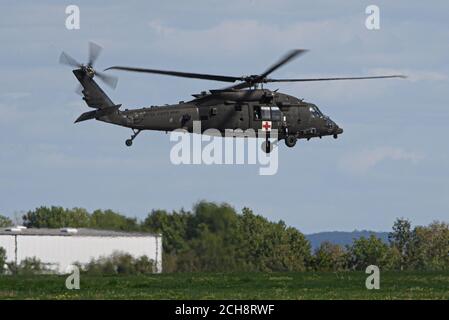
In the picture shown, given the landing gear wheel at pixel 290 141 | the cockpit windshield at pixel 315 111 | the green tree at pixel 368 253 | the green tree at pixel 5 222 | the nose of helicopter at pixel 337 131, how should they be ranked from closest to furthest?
the landing gear wheel at pixel 290 141 → the cockpit windshield at pixel 315 111 → the nose of helicopter at pixel 337 131 → the green tree at pixel 368 253 → the green tree at pixel 5 222

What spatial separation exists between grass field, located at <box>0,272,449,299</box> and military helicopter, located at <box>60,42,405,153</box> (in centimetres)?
783

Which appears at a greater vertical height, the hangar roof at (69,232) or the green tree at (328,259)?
the hangar roof at (69,232)

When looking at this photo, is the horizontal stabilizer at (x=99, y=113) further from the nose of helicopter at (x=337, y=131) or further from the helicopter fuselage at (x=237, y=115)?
the nose of helicopter at (x=337, y=131)

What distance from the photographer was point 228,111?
A: 64.9m

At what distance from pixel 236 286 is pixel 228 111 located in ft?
47.7

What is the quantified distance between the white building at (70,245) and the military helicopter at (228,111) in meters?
4.67

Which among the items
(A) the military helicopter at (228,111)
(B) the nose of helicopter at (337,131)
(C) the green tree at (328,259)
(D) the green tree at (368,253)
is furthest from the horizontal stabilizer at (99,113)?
(D) the green tree at (368,253)

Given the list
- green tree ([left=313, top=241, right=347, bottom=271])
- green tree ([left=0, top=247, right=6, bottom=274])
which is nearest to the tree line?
green tree ([left=313, top=241, right=347, bottom=271])

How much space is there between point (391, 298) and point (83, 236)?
23.2 meters

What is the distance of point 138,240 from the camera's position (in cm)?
5928

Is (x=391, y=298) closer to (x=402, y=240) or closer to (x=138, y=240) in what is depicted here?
(x=138, y=240)

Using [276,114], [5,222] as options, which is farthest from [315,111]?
[5,222]

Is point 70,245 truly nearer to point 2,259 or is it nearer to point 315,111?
point 2,259

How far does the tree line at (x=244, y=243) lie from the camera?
57.2 m
